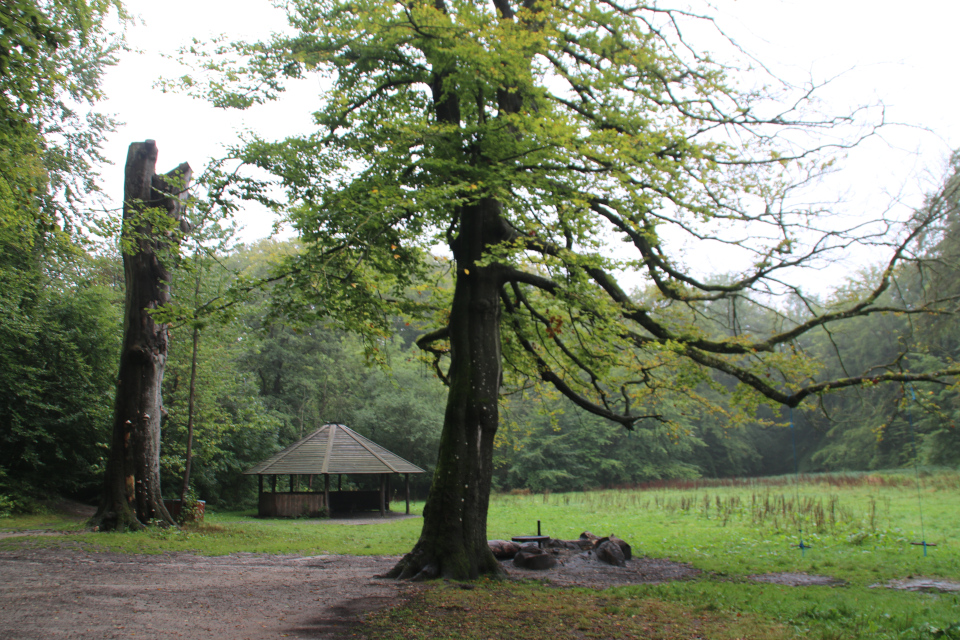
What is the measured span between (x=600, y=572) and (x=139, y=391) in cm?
963

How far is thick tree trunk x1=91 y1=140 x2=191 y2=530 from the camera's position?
11.7 metres

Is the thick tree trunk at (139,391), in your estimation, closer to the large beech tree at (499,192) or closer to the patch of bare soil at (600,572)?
the large beech tree at (499,192)

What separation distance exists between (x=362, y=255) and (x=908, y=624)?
23.2ft

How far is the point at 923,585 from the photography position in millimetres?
7648

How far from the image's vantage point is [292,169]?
31.8 feet

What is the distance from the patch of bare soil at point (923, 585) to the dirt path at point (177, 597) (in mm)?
6258

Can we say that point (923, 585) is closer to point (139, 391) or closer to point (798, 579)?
point (798, 579)

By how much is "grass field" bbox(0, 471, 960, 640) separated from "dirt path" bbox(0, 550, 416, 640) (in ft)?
2.27

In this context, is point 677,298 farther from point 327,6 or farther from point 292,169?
point 327,6

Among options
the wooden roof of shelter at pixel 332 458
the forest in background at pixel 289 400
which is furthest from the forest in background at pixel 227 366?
the wooden roof of shelter at pixel 332 458

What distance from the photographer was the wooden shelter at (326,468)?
2162 centimetres

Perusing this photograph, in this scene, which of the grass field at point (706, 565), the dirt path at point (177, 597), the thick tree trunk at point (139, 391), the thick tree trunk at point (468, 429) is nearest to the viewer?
the dirt path at point (177, 597)

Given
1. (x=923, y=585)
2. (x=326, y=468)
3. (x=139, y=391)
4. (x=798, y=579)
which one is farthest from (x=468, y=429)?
(x=326, y=468)

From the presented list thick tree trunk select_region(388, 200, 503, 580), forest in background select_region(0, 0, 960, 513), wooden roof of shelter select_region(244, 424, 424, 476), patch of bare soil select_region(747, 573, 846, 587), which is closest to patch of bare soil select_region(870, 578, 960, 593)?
patch of bare soil select_region(747, 573, 846, 587)
